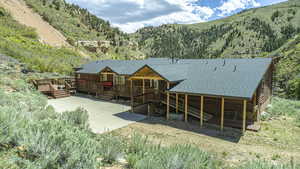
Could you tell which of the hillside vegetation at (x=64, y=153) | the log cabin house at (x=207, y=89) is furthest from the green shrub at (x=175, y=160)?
the log cabin house at (x=207, y=89)

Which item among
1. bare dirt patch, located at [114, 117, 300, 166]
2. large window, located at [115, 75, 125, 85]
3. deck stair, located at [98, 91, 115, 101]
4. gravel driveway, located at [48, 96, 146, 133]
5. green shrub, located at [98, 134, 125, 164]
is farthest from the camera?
deck stair, located at [98, 91, 115, 101]

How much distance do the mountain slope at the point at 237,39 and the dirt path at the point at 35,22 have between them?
160 ft

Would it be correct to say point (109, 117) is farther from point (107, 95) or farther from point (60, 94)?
point (60, 94)

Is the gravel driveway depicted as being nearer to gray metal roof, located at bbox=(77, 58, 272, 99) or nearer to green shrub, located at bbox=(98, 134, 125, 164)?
gray metal roof, located at bbox=(77, 58, 272, 99)

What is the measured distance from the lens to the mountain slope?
71.9 meters

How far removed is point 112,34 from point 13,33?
2421cm

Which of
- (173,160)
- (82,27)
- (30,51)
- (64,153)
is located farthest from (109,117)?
(82,27)

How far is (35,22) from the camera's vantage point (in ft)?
112

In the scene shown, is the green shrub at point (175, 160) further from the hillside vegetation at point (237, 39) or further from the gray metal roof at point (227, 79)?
the hillside vegetation at point (237, 39)

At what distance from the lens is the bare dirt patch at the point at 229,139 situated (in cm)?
666

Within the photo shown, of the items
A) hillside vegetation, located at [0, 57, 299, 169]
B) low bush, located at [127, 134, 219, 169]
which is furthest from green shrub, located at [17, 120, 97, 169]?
low bush, located at [127, 134, 219, 169]

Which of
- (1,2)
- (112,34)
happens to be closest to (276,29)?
(112,34)

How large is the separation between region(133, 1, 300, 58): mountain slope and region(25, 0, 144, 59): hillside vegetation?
33383mm

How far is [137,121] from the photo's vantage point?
10.6m
